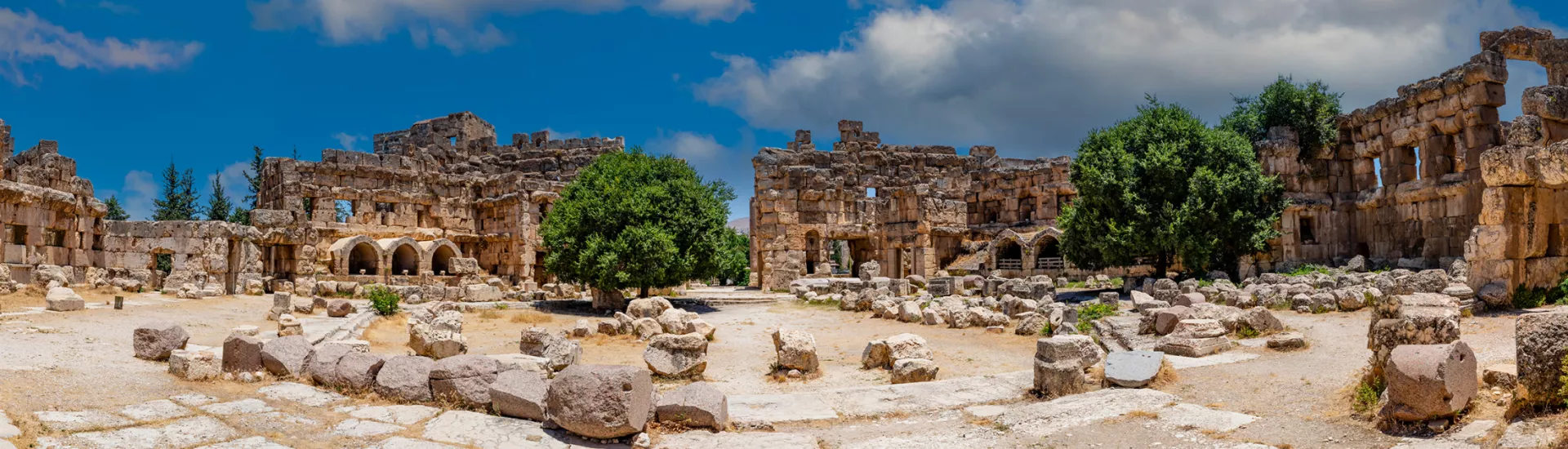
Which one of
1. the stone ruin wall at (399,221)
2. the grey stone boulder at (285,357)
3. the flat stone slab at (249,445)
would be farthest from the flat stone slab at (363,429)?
the stone ruin wall at (399,221)

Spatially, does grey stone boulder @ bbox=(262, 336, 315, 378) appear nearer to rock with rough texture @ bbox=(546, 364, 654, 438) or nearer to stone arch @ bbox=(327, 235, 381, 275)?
rock with rough texture @ bbox=(546, 364, 654, 438)

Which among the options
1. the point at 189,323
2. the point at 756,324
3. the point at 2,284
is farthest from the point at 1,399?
the point at 756,324

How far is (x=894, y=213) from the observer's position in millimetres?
33906

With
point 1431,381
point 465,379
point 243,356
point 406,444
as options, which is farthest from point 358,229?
point 1431,381

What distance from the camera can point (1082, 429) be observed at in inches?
312

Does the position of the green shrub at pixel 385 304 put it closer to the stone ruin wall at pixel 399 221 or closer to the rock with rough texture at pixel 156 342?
the rock with rough texture at pixel 156 342

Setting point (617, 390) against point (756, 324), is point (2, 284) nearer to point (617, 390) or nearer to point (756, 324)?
point (756, 324)

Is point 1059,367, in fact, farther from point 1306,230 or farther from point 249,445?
point 1306,230

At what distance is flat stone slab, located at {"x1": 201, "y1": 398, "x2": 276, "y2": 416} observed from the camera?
771 cm

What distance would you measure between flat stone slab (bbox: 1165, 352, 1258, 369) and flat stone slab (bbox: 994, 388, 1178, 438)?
1.82 m

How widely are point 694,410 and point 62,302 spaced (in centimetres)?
1288

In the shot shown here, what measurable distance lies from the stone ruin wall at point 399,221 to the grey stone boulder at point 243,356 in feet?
78.7

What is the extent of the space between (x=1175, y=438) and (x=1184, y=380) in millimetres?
2406

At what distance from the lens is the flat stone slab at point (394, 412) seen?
26.1 ft
